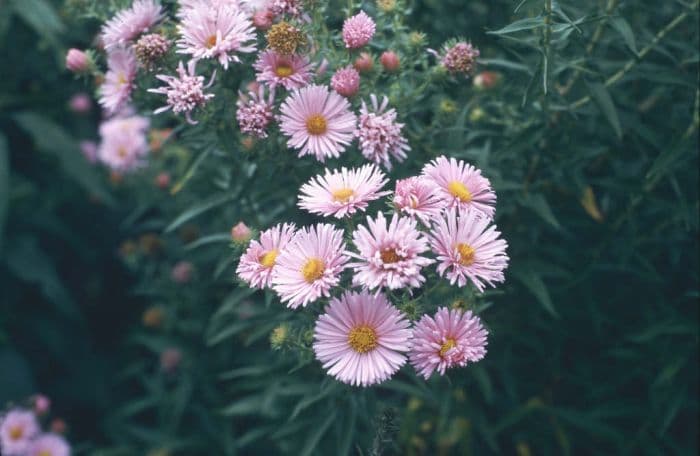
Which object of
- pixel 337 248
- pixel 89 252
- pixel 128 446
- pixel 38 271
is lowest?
pixel 337 248

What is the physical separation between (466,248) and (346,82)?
460mm

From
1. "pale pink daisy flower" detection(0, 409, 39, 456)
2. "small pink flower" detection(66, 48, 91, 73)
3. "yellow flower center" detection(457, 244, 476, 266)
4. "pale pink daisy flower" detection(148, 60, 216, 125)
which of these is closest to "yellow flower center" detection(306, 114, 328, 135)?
"pale pink daisy flower" detection(148, 60, 216, 125)

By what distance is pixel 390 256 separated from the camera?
1276 mm

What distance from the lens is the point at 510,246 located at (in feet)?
6.79

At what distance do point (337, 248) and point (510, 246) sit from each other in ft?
2.92

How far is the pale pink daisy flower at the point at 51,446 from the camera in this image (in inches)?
91.7

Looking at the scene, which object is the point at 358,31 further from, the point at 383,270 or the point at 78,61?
the point at 78,61

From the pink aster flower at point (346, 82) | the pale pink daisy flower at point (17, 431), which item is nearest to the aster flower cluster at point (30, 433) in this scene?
the pale pink daisy flower at point (17, 431)

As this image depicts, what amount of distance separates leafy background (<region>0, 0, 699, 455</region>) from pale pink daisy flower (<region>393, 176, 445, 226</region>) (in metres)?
0.24

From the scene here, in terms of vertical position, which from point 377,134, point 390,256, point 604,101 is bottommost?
point 390,256

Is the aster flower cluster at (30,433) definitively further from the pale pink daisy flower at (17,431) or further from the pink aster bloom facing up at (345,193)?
the pink aster bloom facing up at (345,193)

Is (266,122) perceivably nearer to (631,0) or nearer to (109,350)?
(631,0)

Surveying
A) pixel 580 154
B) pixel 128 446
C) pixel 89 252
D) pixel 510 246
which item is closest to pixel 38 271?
pixel 89 252

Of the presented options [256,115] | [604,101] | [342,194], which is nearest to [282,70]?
[256,115]
